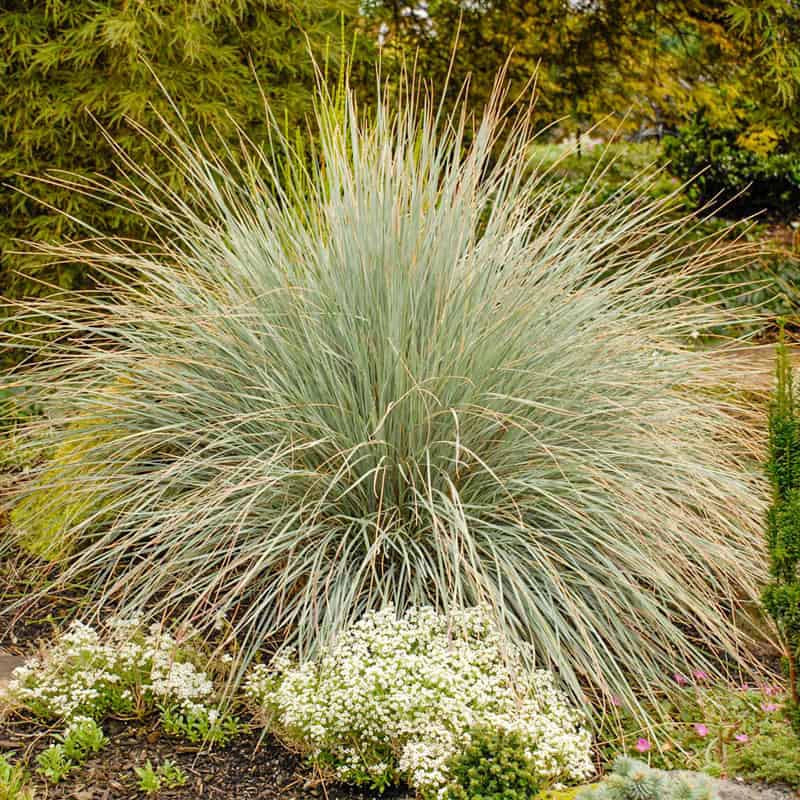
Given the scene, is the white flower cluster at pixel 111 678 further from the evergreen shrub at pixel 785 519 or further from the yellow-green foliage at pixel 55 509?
the evergreen shrub at pixel 785 519

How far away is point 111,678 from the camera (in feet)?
8.93

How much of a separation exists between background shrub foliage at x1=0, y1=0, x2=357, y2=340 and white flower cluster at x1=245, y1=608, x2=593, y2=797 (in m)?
2.72

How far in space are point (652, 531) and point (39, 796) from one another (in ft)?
6.00

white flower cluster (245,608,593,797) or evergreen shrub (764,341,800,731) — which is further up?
evergreen shrub (764,341,800,731)

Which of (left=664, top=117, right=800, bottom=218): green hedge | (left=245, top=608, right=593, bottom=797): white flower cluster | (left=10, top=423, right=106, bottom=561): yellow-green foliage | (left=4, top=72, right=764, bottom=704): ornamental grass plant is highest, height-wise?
(left=664, top=117, right=800, bottom=218): green hedge

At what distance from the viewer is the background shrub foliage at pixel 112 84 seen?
450cm

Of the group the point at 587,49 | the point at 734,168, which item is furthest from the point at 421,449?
the point at 734,168

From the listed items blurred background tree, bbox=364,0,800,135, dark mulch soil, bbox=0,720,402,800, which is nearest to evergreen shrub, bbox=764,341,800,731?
dark mulch soil, bbox=0,720,402,800

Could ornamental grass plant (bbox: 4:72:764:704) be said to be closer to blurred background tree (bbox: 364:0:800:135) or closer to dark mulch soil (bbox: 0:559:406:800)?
dark mulch soil (bbox: 0:559:406:800)

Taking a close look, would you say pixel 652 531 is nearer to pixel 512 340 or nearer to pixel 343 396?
pixel 512 340

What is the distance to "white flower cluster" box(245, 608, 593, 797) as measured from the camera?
2375mm

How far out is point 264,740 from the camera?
2723 millimetres

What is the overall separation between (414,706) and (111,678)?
89 centimetres

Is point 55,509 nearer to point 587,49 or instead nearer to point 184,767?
point 184,767
